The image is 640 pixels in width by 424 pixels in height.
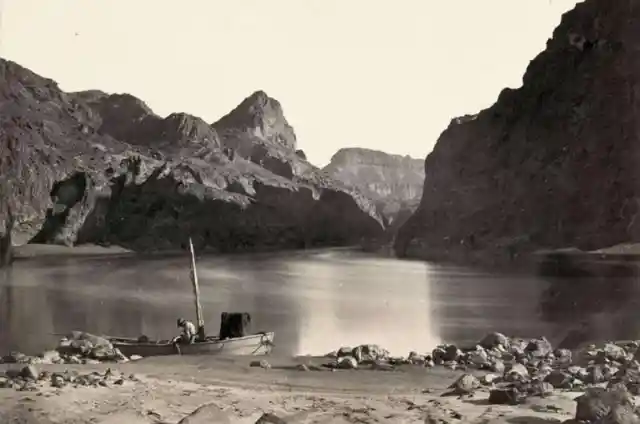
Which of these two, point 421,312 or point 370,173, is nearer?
point 370,173

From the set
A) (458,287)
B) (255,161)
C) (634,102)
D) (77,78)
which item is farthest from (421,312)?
(77,78)

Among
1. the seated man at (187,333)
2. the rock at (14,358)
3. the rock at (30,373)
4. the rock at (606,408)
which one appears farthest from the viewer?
the seated man at (187,333)

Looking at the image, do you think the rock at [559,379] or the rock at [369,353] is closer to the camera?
the rock at [559,379]

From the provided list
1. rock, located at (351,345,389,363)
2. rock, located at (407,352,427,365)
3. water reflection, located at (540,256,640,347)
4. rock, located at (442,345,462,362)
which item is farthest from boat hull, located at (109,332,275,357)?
water reflection, located at (540,256,640,347)

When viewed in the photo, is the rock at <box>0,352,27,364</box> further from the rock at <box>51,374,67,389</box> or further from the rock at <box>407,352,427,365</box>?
the rock at <box>407,352,427,365</box>

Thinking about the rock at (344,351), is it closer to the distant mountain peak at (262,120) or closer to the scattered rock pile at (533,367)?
the scattered rock pile at (533,367)

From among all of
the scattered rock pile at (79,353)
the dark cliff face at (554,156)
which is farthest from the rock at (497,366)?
the scattered rock pile at (79,353)

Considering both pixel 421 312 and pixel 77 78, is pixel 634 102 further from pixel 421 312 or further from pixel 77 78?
pixel 77 78

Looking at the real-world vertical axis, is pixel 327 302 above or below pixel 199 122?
below
